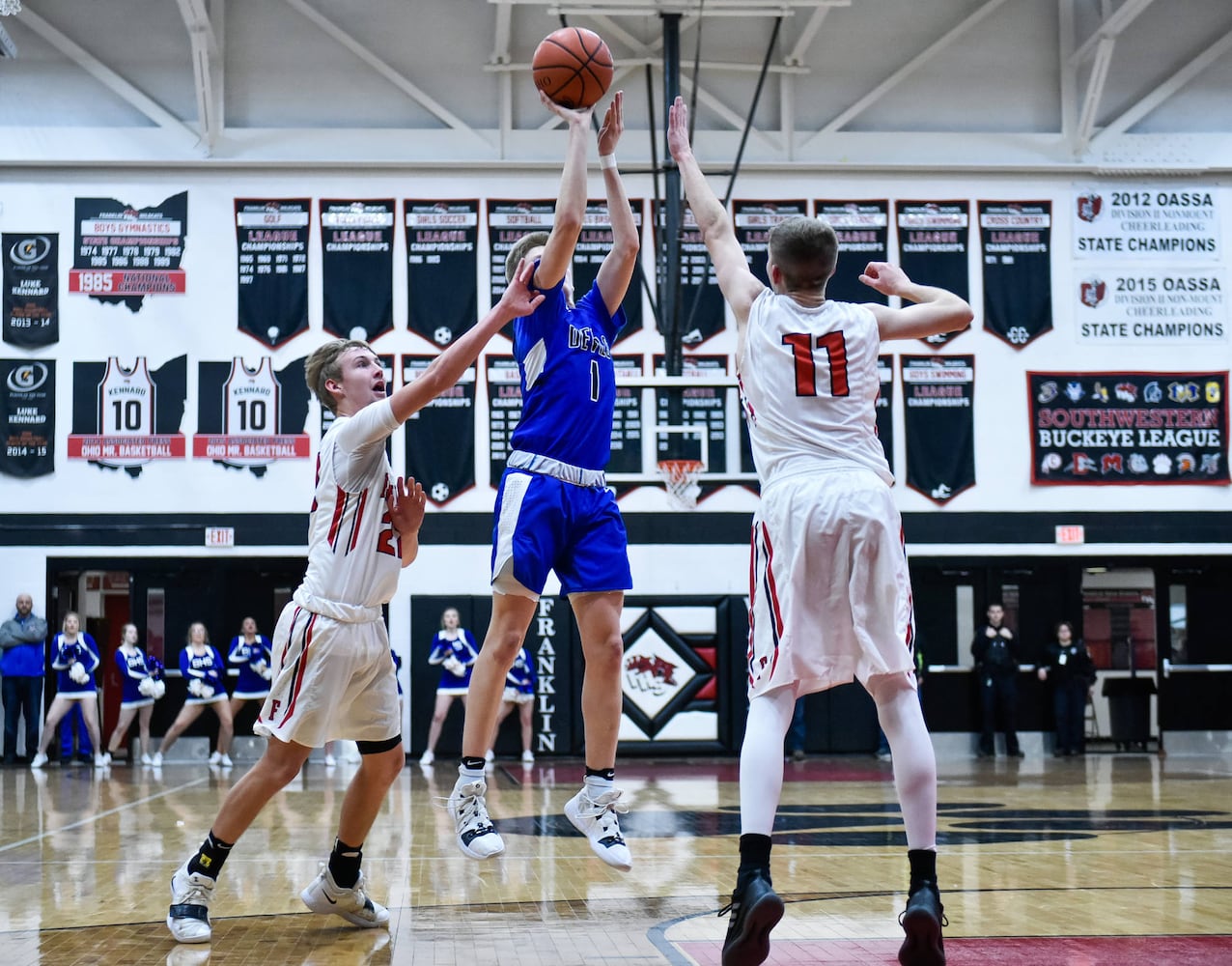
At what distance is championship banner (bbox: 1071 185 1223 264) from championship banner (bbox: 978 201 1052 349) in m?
0.66

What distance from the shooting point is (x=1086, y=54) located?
18297mm

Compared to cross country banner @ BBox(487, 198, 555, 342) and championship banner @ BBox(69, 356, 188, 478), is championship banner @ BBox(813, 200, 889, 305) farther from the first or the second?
championship banner @ BBox(69, 356, 188, 478)

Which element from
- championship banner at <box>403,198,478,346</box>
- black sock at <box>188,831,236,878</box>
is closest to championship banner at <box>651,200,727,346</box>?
championship banner at <box>403,198,478,346</box>

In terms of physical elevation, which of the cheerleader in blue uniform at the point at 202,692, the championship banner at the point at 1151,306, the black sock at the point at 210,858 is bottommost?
the cheerleader in blue uniform at the point at 202,692

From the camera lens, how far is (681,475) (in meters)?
16.5

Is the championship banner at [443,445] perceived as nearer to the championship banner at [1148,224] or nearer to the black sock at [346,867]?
the championship banner at [1148,224]

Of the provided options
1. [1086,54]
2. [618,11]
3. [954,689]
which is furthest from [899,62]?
[954,689]

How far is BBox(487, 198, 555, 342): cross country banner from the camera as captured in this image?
17.8m

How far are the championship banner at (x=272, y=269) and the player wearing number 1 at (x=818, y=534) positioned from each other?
1409 cm

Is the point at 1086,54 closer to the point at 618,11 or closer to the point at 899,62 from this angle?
the point at 899,62

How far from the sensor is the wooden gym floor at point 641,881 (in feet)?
14.8

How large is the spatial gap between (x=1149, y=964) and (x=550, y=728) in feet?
44.1

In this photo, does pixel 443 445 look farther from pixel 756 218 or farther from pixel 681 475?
pixel 756 218

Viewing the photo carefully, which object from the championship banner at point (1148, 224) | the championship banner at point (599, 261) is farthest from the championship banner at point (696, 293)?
the championship banner at point (1148, 224)
